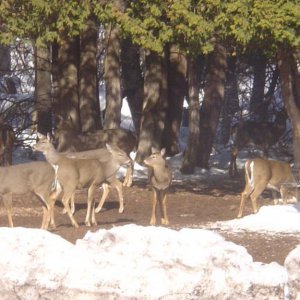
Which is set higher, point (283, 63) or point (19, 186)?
point (283, 63)

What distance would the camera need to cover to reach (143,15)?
747 inches

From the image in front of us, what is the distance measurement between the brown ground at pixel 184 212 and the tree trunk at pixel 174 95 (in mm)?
4194

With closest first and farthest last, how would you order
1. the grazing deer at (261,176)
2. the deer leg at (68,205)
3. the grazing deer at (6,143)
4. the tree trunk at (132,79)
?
1. the deer leg at (68,205)
2. the grazing deer at (261,176)
3. the grazing deer at (6,143)
4. the tree trunk at (132,79)

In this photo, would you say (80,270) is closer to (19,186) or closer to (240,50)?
(19,186)

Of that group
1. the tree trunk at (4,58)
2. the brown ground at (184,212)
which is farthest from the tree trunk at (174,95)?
the tree trunk at (4,58)

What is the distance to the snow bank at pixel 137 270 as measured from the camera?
7.81m

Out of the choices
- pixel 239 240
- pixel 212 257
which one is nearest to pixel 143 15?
pixel 239 240

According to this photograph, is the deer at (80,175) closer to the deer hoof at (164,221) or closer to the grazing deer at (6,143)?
the deer hoof at (164,221)

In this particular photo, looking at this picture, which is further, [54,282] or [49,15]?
[49,15]

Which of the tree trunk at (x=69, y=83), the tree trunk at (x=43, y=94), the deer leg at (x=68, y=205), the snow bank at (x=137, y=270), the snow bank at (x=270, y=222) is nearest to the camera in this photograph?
the snow bank at (x=137, y=270)

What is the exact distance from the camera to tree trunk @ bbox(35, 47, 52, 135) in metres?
28.9

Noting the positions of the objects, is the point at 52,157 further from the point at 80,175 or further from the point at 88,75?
the point at 88,75

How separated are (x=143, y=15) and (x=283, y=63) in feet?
10.5

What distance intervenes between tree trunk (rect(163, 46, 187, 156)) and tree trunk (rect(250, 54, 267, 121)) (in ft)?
16.5
